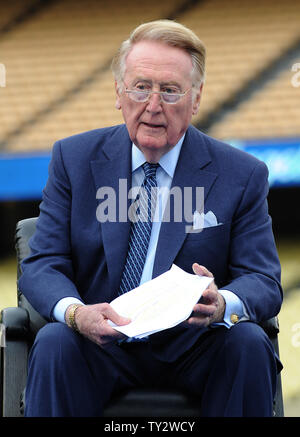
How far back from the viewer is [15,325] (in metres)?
2.34

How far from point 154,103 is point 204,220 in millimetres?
364

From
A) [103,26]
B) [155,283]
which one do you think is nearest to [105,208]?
[155,283]

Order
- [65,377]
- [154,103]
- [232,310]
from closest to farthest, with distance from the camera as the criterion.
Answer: [65,377] < [232,310] < [154,103]

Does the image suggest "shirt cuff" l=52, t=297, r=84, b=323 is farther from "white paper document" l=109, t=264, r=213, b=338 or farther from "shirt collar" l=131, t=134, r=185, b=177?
"shirt collar" l=131, t=134, r=185, b=177

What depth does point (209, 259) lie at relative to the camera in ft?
7.62

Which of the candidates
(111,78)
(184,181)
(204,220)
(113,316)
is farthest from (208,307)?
(111,78)

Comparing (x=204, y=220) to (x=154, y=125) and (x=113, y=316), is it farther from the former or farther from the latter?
(x=113, y=316)

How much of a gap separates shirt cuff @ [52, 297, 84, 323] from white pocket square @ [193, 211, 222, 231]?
0.41 m

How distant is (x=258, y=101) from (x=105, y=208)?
568 centimetres

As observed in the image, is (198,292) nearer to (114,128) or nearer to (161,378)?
(161,378)

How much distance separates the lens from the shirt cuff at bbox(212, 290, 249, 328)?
2154 mm

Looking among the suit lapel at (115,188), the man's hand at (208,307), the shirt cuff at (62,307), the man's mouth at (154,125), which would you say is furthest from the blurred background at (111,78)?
the man's hand at (208,307)

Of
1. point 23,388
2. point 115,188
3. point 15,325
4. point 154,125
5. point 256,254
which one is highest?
point 154,125

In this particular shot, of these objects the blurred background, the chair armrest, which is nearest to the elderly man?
the chair armrest
